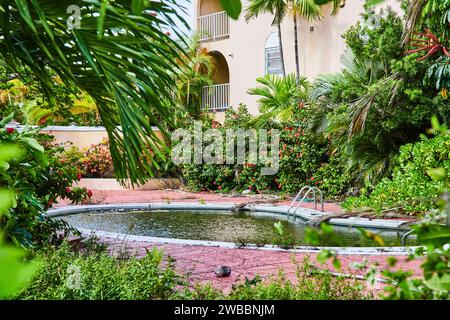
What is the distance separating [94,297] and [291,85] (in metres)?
12.9

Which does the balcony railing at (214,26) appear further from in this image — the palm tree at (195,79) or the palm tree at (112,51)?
the palm tree at (112,51)

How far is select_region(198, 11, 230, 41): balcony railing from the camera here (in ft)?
65.9

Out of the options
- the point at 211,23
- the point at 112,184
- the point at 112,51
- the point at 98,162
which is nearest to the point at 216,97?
the point at 211,23

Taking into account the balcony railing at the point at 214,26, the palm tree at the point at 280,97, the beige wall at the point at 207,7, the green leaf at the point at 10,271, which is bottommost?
the green leaf at the point at 10,271

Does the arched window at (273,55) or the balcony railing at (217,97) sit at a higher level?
the arched window at (273,55)

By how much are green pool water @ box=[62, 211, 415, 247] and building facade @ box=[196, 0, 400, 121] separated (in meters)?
8.07

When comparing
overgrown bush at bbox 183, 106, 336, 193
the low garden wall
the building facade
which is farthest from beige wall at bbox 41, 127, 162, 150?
the building facade

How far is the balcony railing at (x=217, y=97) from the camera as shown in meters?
19.9

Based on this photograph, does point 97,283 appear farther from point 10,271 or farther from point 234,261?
point 10,271

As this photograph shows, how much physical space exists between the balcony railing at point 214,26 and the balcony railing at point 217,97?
2.02 meters

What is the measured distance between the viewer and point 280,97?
14.7m

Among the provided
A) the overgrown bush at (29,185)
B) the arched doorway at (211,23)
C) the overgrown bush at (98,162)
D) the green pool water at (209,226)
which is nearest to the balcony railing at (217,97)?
the arched doorway at (211,23)

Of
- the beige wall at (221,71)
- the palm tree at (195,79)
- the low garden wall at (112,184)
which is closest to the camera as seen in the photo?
the low garden wall at (112,184)
